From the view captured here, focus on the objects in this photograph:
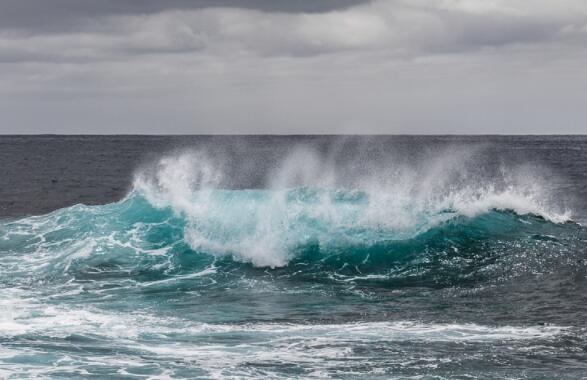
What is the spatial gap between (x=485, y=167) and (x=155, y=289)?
7883cm

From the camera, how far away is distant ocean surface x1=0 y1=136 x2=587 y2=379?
18.0 meters

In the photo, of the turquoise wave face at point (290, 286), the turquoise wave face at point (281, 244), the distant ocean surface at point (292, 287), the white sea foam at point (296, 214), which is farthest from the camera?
the white sea foam at point (296, 214)

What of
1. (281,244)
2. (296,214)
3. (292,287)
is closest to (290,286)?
(292,287)

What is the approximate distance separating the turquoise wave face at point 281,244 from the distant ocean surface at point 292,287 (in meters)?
0.09

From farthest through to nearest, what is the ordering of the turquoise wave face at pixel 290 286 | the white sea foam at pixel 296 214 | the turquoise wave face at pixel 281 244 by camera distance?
the white sea foam at pixel 296 214
the turquoise wave face at pixel 281 244
the turquoise wave face at pixel 290 286

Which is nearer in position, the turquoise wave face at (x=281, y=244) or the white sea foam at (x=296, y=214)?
the turquoise wave face at (x=281, y=244)

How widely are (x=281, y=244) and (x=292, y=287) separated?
4999 millimetres

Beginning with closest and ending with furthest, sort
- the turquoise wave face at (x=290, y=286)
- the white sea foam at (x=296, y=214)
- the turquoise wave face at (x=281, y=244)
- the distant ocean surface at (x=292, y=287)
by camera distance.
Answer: the distant ocean surface at (x=292, y=287)
the turquoise wave face at (x=290, y=286)
the turquoise wave face at (x=281, y=244)
the white sea foam at (x=296, y=214)

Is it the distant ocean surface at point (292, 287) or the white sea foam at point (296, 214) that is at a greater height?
the white sea foam at point (296, 214)

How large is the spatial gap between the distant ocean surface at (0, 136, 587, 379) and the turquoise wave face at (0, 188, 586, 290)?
94mm

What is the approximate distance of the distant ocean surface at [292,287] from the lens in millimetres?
18000

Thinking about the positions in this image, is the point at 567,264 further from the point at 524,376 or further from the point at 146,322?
the point at 146,322

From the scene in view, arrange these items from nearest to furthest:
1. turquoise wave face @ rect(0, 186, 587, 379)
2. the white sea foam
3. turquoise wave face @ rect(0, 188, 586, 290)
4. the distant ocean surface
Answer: the distant ocean surface → turquoise wave face @ rect(0, 186, 587, 379) → turquoise wave face @ rect(0, 188, 586, 290) → the white sea foam

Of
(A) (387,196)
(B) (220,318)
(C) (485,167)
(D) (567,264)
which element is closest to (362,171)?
(C) (485,167)
